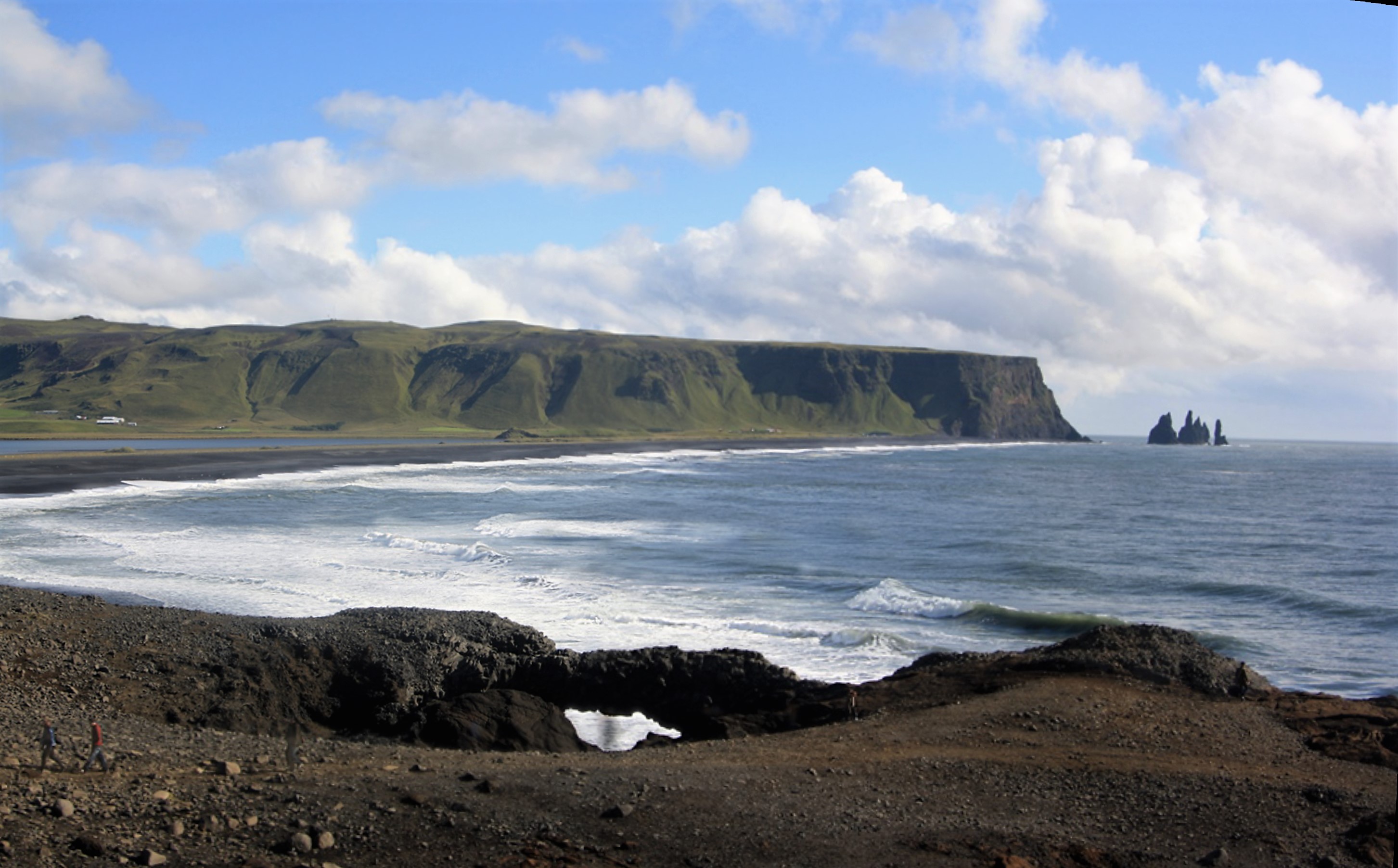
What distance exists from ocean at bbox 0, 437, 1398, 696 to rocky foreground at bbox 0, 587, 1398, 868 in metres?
3.79

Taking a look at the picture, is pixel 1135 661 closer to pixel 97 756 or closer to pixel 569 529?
pixel 97 756

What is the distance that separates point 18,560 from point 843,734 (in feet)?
82.4

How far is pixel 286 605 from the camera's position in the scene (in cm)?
2280

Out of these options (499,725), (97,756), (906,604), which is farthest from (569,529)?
(97,756)

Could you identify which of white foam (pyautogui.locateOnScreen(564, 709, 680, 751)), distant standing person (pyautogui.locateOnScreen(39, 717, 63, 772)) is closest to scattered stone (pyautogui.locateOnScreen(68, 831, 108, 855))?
distant standing person (pyautogui.locateOnScreen(39, 717, 63, 772))

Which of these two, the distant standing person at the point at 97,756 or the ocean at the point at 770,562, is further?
the ocean at the point at 770,562

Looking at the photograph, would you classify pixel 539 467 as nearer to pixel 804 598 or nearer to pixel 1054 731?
pixel 804 598

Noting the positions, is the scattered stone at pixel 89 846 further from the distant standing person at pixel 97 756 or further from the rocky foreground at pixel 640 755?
the distant standing person at pixel 97 756

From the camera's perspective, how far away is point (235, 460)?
269 ft

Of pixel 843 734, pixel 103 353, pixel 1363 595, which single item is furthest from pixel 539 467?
pixel 103 353

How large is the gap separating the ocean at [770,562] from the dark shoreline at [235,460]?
5155 mm

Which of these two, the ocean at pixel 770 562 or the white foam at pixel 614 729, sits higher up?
the ocean at pixel 770 562

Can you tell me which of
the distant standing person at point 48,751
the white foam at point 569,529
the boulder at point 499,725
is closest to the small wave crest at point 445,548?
the white foam at point 569,529

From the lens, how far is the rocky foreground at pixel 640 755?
30.2 feet
